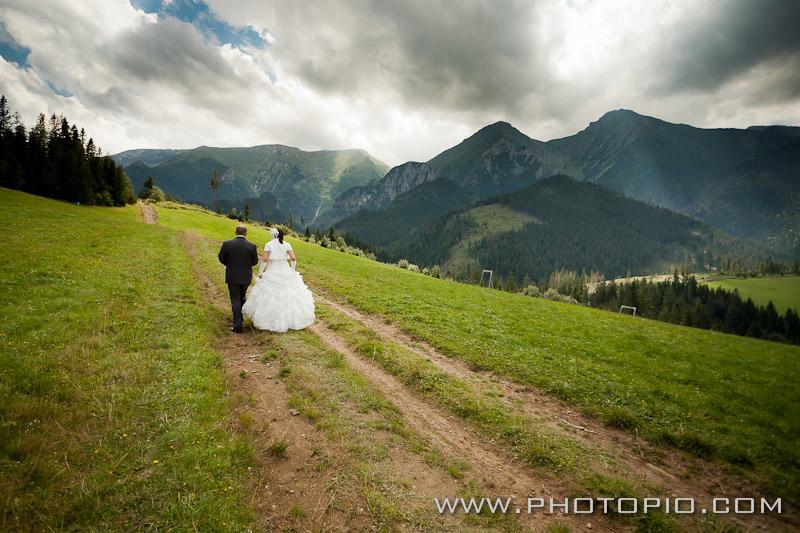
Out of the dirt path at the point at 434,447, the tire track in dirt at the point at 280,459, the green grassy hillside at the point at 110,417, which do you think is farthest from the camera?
the dirt path at the point at 434,447

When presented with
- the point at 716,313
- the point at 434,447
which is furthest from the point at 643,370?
the point at 716,313

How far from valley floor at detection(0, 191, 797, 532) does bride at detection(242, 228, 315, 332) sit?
1.00m

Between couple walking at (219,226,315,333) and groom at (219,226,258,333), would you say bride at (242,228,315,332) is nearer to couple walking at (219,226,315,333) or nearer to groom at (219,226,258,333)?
couple walking at (219,226,315,333)

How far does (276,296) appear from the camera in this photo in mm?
15234

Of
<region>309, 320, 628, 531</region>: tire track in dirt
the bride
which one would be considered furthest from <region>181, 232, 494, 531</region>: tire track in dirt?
the bride

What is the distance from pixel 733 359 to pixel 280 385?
22948 mm

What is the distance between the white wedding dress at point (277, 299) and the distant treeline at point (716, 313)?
149 metres

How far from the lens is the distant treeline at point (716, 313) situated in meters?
127

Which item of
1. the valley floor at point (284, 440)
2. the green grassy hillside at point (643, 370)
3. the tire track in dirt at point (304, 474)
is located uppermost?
the green grassy hillside at point (643, 370)

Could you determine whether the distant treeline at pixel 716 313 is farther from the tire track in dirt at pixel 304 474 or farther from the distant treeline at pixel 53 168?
the distant treeline at pixel 53 168

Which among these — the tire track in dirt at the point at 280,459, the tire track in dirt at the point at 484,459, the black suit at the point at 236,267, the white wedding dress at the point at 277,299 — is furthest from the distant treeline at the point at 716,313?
the tire track in dirt at the point at 280,459

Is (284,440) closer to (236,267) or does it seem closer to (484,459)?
(484,459)

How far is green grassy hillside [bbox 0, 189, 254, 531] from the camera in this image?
5.17m

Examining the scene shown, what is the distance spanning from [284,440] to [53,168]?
96.2 meters
